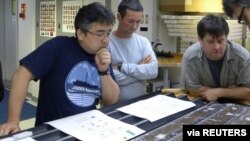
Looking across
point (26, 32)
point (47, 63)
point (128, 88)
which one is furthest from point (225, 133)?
point (26, 32)

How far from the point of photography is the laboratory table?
1036 mm

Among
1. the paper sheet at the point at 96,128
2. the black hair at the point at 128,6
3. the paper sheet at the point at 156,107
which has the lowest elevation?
the paper sheet at the point at 96,128

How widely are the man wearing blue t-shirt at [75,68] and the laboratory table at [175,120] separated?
0.57 ft

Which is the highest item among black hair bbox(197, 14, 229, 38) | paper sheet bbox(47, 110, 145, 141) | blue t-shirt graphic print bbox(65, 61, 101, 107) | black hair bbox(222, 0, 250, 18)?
black hair bbox(222, 0, 250, 18)

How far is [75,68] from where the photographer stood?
4.78ft

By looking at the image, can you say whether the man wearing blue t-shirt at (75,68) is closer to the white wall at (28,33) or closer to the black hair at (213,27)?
the black hair at (213,27)

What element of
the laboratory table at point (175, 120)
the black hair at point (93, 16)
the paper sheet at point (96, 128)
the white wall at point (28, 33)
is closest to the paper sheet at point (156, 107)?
the laboratory table at point (175, 120)

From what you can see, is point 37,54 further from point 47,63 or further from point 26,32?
point 26,32

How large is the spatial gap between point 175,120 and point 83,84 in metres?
0.48

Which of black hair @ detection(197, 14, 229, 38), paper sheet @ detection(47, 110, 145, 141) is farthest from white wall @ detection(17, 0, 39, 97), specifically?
paper sheet @ detection(47, 110, 145, 141)

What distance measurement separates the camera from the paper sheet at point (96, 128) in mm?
1026

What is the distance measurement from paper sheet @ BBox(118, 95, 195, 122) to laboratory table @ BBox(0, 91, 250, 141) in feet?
0.09

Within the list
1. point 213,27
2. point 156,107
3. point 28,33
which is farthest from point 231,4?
point 28,33

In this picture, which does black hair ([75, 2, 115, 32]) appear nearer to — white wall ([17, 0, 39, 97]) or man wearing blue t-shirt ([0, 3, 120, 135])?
man wearing blue t-shirt ([0, 3, 120, 135])
